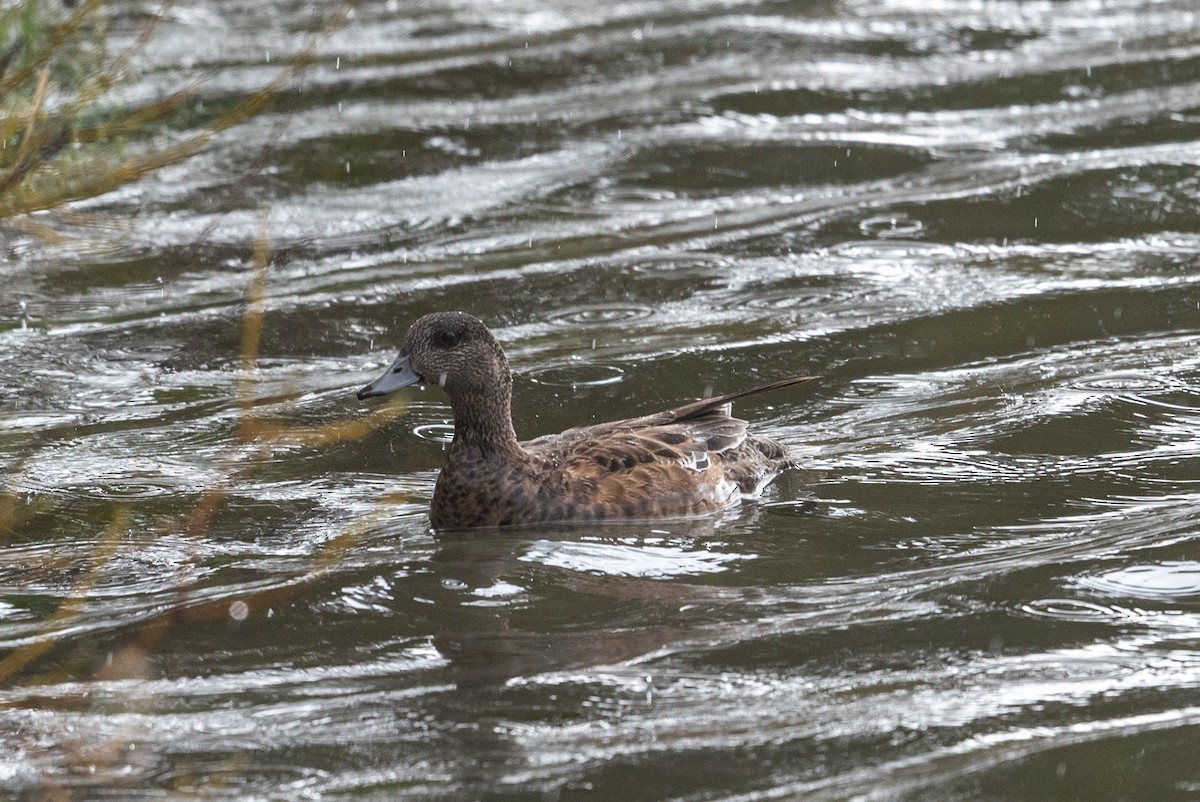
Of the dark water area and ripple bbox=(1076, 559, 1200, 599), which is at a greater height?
the dark water area

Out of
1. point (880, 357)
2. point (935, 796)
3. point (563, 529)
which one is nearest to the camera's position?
point (935, 796)

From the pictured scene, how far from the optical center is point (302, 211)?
11453mm

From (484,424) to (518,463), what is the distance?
0.68ft

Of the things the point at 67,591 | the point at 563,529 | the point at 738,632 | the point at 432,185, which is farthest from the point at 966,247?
the point at 67,591

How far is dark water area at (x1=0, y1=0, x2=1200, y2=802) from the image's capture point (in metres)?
5.15

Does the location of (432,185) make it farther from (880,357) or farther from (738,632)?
(738,632)

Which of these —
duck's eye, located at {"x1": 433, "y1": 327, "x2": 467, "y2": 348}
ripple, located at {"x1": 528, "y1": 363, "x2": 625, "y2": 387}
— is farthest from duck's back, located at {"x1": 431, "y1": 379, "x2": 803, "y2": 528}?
ripple, located at {"x1": 528, "y1": 363, "x2": 625, "y2": 387}

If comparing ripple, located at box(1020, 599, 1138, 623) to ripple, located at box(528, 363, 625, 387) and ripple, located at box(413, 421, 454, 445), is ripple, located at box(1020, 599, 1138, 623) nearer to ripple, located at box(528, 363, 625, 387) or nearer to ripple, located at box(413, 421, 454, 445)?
ripple, located at box(413, 421, 454, 445)

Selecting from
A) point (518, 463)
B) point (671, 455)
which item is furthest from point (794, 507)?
point (518, 463)

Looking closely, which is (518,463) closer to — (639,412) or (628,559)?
(628,559)

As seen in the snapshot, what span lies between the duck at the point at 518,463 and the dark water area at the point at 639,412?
125 millimetres

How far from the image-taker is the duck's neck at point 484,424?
7.21 m

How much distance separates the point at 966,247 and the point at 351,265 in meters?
3.47

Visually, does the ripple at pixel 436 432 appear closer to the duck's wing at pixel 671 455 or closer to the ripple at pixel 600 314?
the duck's wing at pixel 671 455
